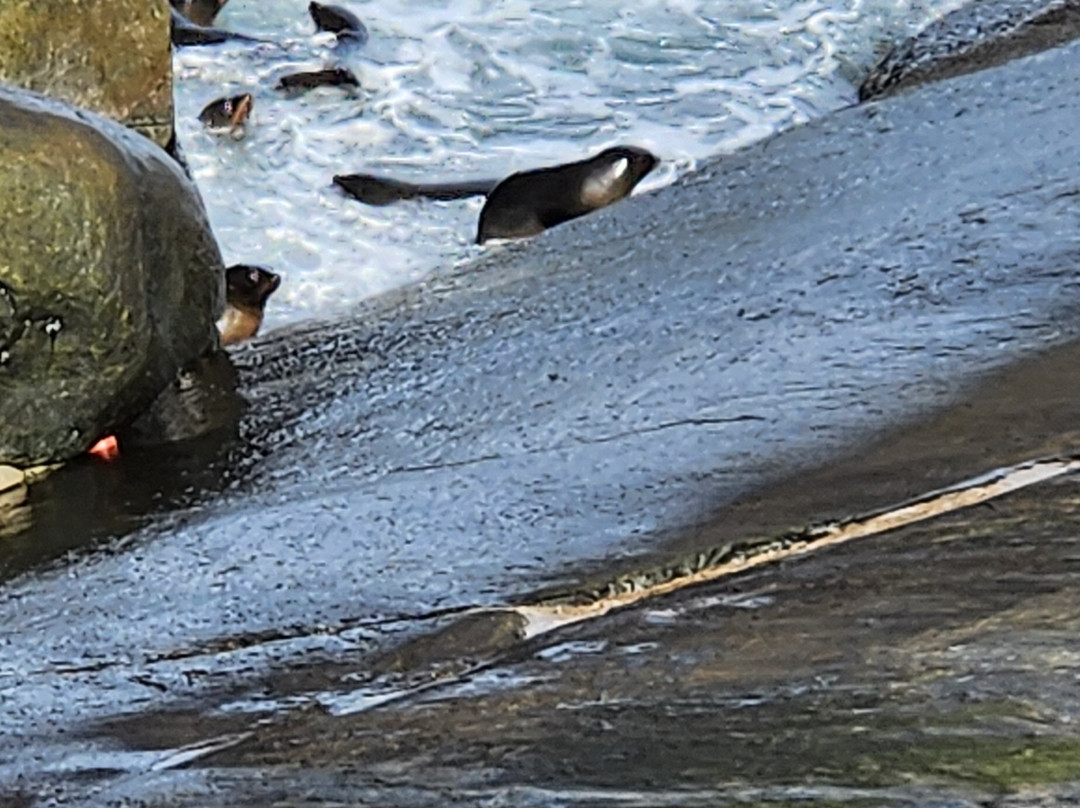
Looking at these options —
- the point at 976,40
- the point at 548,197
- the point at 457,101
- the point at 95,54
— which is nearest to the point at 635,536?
the point at 95,54

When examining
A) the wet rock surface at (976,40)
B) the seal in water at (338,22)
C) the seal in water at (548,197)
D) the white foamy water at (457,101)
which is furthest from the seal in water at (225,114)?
the wet rock surface at (976,40)

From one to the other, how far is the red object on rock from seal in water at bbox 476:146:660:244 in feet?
9.42

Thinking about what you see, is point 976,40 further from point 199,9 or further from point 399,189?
point 199,9

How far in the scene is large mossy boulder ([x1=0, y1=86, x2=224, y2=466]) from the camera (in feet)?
15.9

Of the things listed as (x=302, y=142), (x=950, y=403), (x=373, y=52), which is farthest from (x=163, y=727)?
(x=373, y=52)

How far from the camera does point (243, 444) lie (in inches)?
195

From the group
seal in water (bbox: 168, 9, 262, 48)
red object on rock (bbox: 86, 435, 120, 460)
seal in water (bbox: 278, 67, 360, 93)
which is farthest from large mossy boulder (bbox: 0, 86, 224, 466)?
seal in water (bbox: 168, 9, 262, 48)

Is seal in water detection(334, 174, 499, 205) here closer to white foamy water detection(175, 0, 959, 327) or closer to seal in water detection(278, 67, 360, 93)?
white foamy water detection(175, 0, 959, 327)

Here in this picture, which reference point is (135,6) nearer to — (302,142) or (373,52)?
(302,142)

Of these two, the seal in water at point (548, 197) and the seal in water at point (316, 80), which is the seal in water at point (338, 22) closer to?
the seal in water at point (316, 80)

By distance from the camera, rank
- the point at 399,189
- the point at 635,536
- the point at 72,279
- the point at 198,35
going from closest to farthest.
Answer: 1. the point at 635,536
2. the point at 72,279
3. the point at 399,189
4. the point at 198,35

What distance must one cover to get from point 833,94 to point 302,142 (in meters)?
2.94

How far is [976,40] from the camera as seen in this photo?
8.55m

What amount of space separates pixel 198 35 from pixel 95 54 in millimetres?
5471
